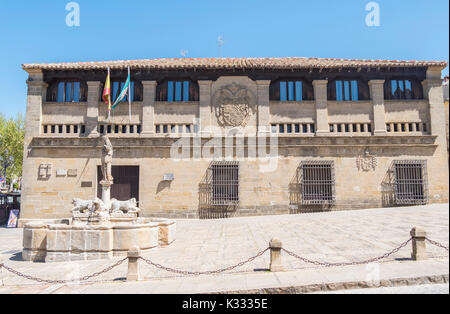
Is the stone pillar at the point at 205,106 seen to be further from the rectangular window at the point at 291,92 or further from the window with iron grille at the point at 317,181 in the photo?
the window with iron grille at the point at 317,181

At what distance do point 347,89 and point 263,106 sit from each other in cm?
544

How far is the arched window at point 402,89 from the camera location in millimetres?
19781

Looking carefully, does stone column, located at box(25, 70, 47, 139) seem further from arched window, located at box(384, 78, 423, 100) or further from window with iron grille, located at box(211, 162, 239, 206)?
arched window, located at box(384, 78, 423, 100)

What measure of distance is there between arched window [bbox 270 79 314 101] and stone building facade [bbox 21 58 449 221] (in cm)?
7

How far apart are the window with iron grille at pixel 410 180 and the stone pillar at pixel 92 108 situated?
59.6ft

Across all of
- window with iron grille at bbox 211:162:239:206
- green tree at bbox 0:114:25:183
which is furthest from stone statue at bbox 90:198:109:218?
green tree at bbox 0:114:25:183

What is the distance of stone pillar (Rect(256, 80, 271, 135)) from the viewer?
63.1ft

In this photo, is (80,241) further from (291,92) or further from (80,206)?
(291,92)

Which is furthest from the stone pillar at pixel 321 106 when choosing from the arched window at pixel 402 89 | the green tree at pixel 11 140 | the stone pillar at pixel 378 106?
the green tree at pixel 11 140

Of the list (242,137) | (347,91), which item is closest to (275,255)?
(242,137)

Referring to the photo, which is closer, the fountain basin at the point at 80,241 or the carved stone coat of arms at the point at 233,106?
the fountain basin at the point at 80,241

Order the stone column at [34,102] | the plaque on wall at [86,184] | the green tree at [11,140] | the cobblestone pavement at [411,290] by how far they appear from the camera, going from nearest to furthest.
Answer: the cobblestone pavement at [411,290], the plaque on wall at [86,184], the stone column at [34,102], the green tree at [11,140]

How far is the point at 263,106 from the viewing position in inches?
765
